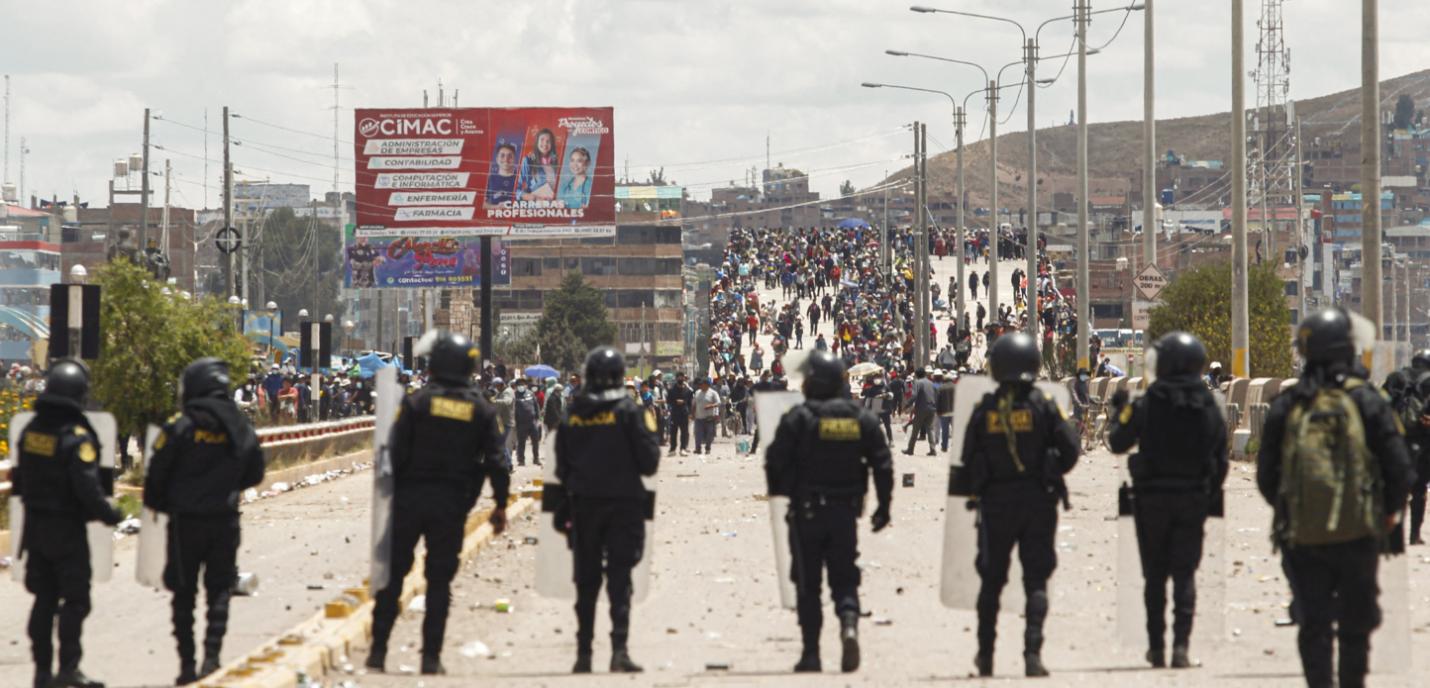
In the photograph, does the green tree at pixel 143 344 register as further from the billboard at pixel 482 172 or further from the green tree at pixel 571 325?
the green tree at pixel 571 325

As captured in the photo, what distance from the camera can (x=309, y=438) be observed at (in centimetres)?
3294

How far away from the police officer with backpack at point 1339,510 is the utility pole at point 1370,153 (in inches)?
512

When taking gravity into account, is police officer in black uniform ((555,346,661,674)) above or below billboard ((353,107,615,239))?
below

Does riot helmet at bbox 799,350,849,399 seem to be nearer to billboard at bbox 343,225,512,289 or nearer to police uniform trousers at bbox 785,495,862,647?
police uniform trousers at bbox 785,495,862,647

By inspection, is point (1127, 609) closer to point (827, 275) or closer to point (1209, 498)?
point (1209, 498)

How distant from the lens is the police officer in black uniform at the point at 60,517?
9.29 m

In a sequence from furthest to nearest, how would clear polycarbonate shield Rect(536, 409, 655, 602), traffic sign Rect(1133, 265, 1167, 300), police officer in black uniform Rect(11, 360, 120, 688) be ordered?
traffic sign Rect(1133, 265, 1167, 300), clear polycarbonate shield Rect(536, 409, 655, 602), police officer in black uniform Rect(11, 360, 120, 688)

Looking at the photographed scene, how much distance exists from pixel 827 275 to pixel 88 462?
7862 centimetres

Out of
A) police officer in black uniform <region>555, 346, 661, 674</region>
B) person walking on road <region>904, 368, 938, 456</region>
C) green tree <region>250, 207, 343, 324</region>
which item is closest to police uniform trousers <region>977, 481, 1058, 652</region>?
police officer in black uniform <region>555, 346, 661, 674</region>

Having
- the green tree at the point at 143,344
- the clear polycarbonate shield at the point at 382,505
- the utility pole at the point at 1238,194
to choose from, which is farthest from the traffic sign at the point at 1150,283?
the clear polycarbonate shield at the point at 382,505

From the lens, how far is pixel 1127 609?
9.79 metres

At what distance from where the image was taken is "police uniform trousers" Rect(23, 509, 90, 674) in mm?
9289

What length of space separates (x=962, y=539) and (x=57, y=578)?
161 inches

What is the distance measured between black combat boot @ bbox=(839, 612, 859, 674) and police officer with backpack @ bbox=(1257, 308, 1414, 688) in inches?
91.9
